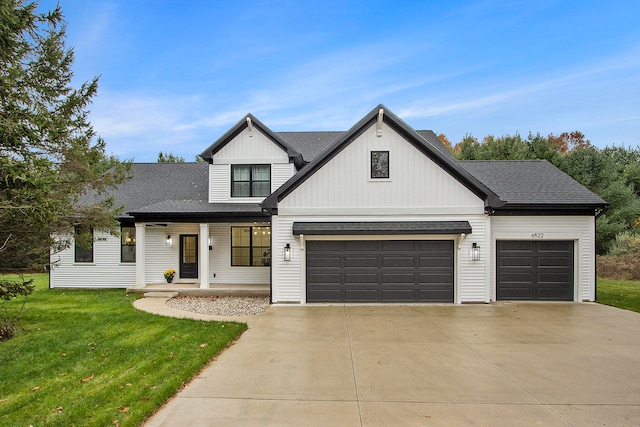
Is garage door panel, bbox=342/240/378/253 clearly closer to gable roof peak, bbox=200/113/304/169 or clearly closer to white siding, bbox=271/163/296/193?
white siding, bbox=271/163/296/193

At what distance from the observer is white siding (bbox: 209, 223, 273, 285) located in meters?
13.6

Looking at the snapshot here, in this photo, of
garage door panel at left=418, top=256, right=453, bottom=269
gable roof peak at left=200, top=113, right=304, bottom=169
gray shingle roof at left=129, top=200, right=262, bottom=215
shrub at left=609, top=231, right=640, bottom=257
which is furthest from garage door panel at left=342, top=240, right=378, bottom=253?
shrub at left=609, top=231, right=640, bottom=257

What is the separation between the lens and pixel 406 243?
35.7 ft

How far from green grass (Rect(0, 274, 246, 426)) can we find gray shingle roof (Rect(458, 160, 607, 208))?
33.1 feet

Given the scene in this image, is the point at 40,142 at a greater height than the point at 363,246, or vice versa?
the point at 40,142

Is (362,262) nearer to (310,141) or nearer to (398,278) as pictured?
(398,278)

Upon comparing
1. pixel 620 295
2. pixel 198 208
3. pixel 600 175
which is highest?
pixel 600 175

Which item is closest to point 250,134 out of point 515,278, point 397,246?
point 397,246

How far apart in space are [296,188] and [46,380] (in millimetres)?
7586

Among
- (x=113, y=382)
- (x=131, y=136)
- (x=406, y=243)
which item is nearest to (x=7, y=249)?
(x=113, y=382)

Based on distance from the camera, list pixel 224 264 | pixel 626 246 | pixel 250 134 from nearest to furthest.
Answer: pixel 250 134, pixel 224 264, pixel 626 246

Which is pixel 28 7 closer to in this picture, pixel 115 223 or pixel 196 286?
pixel 115 223

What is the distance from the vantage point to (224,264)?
45.1 feet

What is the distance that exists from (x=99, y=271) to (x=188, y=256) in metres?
3.92
